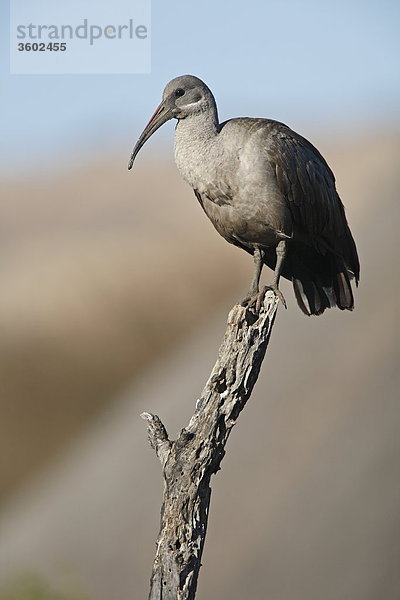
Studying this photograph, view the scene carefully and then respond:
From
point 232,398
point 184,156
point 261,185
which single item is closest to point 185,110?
point 184,156

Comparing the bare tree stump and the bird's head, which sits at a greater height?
the bird's head

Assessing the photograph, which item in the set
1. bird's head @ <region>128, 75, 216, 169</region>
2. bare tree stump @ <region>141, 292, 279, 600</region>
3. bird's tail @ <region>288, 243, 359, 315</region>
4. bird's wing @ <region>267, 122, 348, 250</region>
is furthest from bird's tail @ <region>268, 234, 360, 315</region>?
bare tree stump @ <region>141, 292, 279, 600</region>

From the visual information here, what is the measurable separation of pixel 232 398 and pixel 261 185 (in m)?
1.35

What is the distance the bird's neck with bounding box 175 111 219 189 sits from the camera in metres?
5.11

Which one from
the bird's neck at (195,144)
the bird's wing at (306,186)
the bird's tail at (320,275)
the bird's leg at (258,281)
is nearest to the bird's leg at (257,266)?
the bird's leg at (258,281)

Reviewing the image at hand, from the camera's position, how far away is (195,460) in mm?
4301

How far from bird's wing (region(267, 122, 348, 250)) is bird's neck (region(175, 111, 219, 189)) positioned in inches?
13.7

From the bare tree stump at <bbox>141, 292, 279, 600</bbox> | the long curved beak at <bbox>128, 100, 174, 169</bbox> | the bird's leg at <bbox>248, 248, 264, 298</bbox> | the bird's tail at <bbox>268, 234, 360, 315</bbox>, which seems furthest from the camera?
the bird's tail at <bbox>268, 234, 360, 315</bbox>

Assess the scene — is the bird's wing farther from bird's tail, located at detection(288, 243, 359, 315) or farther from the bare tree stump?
the bare tree stump

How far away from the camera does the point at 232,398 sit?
4395 mm

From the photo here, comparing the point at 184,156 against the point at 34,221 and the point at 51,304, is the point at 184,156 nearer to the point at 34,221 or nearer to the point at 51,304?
the point at 51,304

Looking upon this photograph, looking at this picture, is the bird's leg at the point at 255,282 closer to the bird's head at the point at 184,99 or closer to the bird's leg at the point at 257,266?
the bird's leg at the point at 257,266

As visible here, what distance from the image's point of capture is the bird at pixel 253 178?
511 cm

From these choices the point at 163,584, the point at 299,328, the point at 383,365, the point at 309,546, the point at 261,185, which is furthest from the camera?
the point at 299,328
